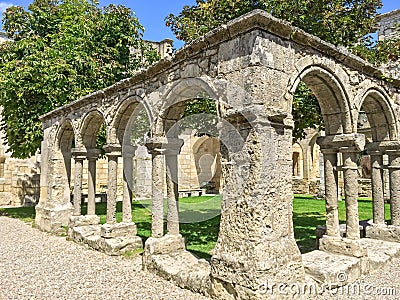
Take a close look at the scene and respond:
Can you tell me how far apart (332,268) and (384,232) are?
2230 millimetres

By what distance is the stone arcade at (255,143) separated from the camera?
3.55 meters

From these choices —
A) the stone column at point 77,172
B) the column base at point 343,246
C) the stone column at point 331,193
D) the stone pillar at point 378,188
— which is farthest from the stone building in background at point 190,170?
the column base at point 343,246

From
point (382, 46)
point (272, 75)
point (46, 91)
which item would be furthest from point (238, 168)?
point (46, 91)

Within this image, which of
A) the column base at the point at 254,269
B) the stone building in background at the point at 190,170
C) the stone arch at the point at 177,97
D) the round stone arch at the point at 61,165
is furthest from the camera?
the stone building in background at the point at 190,170

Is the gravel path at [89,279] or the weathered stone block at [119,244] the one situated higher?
the weathered stone block at [119,244]

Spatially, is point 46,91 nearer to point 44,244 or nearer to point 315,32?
point 44,244

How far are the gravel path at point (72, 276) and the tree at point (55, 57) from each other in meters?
4.08

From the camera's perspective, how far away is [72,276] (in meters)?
4.81

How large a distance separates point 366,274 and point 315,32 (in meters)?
4.30

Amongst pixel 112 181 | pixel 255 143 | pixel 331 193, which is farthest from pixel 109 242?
pixel 331 193

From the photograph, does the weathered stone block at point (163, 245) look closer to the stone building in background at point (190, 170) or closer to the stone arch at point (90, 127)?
the stone arch at point (90, 127)

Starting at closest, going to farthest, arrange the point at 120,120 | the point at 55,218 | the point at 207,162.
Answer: the point at 120,120 → the point at 55,218 → the point at 207,162

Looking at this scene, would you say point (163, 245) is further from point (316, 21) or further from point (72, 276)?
point (316, 21)

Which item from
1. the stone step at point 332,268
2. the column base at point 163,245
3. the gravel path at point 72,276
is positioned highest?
the column base at point 163,245
